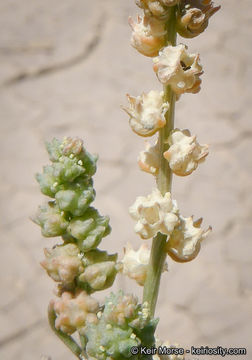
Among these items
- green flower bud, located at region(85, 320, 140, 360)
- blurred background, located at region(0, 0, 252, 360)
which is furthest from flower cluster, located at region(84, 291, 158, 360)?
blurred background, located at region(0, 0, 252, 360)

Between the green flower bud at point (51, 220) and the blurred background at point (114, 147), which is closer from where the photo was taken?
the green flower bud at point (51, 220)

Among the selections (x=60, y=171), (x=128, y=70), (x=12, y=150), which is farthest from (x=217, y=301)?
(x=60, y=171)

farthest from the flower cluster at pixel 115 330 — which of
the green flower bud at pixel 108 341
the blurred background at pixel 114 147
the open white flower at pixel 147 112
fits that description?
the blurred background at pixel 114 147

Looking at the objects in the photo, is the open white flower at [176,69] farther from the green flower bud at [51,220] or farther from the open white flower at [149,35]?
the green flower bud at [51,220]

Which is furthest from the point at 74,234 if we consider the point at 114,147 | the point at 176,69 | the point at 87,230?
the point at 114,147

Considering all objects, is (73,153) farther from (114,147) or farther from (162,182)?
(114,147)

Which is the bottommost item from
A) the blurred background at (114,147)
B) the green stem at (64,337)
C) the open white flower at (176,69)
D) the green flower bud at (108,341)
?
the green flower bud at (108,341)

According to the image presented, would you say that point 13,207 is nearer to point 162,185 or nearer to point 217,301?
point 217,301
